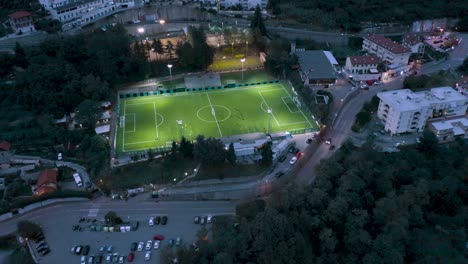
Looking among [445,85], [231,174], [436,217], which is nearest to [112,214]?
[231,174]

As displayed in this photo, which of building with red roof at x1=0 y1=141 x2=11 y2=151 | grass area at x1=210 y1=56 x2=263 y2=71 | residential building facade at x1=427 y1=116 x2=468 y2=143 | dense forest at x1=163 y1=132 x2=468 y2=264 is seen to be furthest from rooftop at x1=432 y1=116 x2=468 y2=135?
building with red roof at x1=0 y1=141 x2=11 y2=151

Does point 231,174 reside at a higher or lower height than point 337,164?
lower

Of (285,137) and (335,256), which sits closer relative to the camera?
(335,256)

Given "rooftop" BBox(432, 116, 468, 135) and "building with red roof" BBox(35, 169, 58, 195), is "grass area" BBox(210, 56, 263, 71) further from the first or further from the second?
"building with red roof" BBox(35, 169, 58, 195)

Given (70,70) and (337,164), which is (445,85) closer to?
(337,164)

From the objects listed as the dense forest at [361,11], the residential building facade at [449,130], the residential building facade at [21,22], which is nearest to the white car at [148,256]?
the residential building facade at [449,130]

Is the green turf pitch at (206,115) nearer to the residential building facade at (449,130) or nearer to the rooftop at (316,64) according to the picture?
the rooftop at (316,64)

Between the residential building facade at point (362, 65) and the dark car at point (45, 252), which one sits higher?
the residential building facade at point (362, 65)
